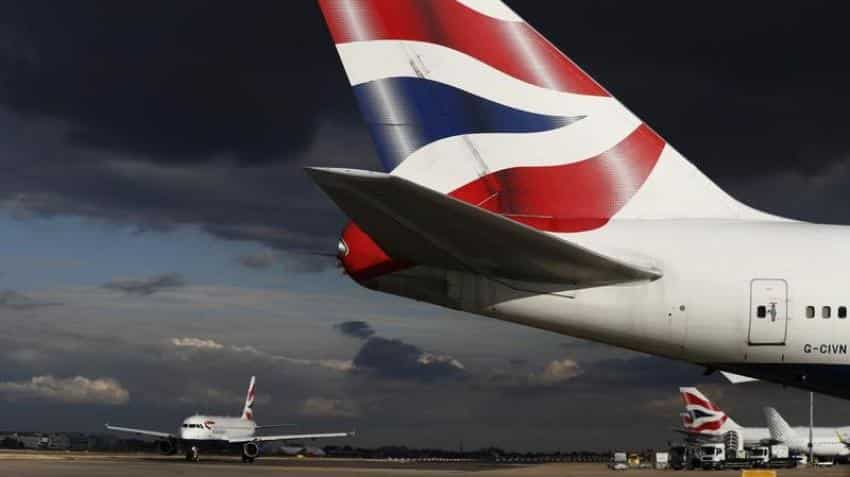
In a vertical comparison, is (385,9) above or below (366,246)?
above

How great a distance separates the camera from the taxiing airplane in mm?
71062

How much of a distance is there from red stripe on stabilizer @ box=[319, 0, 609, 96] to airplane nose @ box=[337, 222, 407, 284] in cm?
306

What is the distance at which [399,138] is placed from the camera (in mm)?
13812

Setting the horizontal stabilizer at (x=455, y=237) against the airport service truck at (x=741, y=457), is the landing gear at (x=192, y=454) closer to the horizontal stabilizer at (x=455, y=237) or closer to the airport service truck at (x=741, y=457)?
the airport service truck at (x=741, y=457)

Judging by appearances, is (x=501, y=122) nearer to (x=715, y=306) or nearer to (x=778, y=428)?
(x=715, y=306)

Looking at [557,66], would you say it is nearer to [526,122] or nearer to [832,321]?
[526,122]

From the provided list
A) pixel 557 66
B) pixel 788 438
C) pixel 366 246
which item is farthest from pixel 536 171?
pixel 788 438

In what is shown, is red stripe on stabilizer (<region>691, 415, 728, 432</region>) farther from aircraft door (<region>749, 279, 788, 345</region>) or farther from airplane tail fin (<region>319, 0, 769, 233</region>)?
aircraft door (<region>749, 279, 788, 345</region>)

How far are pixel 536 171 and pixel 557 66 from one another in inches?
63.0

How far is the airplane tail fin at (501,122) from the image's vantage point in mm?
13836

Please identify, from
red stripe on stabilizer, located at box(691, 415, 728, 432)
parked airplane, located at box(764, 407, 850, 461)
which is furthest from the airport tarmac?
parked airplane, located at box(764, 407, 850, 461)

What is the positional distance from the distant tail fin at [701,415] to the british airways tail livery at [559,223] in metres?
60.8

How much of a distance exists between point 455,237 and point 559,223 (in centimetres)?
271

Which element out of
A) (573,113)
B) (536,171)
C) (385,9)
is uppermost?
(385,9)
